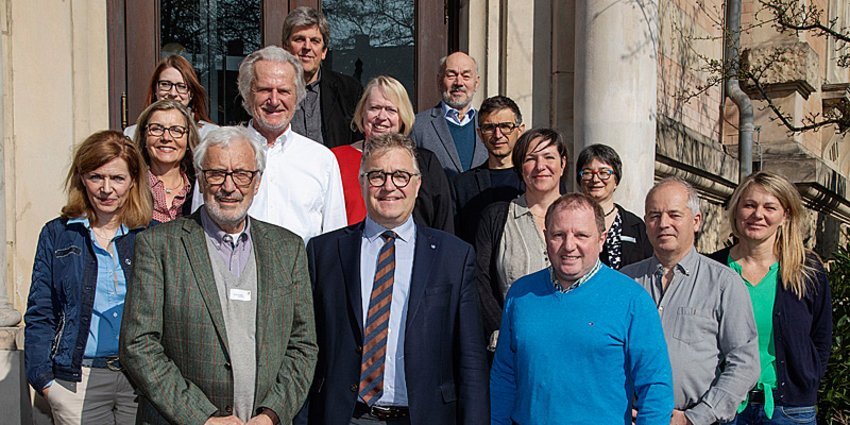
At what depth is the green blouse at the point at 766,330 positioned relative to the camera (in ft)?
12.0

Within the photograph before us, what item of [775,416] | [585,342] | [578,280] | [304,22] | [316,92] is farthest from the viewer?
[316,92]

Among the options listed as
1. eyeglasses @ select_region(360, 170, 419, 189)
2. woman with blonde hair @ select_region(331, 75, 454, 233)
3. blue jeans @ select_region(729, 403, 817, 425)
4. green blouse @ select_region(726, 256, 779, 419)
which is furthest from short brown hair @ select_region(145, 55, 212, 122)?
blue jeans @ select_region(729, 403, 817, 425)

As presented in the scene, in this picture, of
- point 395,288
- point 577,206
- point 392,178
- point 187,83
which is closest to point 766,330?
point 577,206

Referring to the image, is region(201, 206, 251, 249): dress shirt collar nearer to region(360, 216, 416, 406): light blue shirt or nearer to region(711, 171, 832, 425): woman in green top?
region(360, 216, 416, 406): light blue shirt

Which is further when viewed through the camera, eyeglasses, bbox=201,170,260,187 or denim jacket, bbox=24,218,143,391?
denim jacket, bbox=24,218,143,391

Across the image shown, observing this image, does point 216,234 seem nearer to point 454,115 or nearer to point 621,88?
point 454,115

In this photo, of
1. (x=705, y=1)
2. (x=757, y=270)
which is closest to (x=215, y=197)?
(x=757, y=270)

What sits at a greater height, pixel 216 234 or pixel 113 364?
pixel 216 234

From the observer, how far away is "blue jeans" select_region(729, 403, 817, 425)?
366cm

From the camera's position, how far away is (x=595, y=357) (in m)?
2.85

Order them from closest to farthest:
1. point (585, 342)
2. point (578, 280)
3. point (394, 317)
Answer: point (585, 342), point (578, 280), point (394, 317)

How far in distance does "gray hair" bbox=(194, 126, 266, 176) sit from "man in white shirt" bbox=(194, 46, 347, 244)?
2.02 feet

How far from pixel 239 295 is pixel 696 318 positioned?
5.78 ft

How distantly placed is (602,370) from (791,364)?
1324mm
